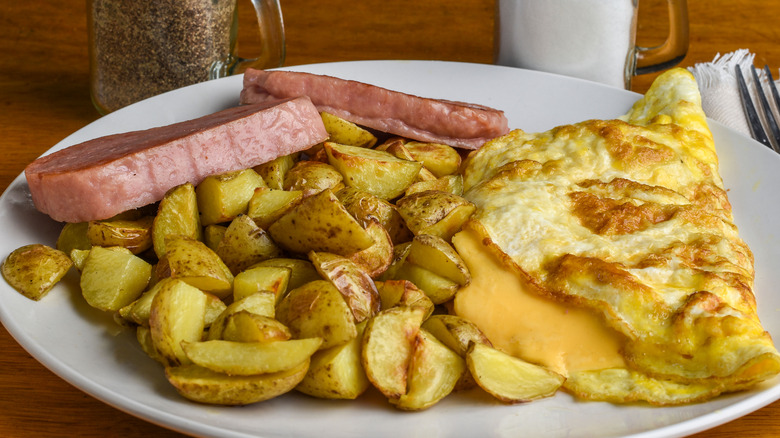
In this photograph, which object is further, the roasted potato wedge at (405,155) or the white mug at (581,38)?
the white mug at (581,38)

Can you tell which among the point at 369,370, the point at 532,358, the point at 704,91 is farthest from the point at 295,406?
the point at 704,91

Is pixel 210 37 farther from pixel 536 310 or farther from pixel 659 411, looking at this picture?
pixel 659 411

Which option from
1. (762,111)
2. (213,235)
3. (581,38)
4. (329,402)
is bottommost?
(329,402)

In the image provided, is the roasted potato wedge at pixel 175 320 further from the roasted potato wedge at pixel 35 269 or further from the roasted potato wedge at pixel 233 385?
the roasted potato wedge at pixel 35 269

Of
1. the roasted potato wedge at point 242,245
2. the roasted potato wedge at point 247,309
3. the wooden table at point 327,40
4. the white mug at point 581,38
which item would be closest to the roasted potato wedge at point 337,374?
the roasted potato wedge at point 247,309

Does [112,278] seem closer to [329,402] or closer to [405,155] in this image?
[329,402]

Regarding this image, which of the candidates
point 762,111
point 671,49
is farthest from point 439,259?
point 671,49

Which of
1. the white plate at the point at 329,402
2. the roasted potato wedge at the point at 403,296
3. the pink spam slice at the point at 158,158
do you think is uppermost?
the pink spam slice at the point at 158,158
